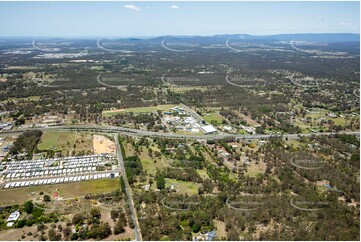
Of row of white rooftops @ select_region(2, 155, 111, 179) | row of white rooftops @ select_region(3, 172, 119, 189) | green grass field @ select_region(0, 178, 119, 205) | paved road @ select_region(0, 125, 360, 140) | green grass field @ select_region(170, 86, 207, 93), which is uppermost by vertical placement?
green grass field @ select_region(170, 86, 207, 93)

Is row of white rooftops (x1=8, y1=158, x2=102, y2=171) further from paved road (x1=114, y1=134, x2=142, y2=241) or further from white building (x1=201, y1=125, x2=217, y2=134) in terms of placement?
white building (x1=201, y1=125, x2=217, y2=134)

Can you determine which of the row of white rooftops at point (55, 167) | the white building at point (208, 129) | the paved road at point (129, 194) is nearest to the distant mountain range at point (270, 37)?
the white building at point (208, 129)

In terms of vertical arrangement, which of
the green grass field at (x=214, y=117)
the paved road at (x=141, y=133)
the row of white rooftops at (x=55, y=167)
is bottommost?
the row of white rooftops at (x=55, y=167)

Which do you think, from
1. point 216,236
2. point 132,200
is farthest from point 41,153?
point 216,236

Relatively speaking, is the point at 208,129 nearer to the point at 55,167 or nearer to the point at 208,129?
the point at 208,129

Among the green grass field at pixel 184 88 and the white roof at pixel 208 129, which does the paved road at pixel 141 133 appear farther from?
the green grass field at pixel 184 88

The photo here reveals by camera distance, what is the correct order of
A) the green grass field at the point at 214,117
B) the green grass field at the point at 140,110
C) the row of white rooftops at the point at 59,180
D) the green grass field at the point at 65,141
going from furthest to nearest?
the green grass field at the point at 140,110
the green grass field at the point at 214,117
the green grass field at the point at 65,141
the row of white rooftops at the point at 59,180

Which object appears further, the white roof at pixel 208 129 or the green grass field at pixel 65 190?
the white roof at pixel 208 129

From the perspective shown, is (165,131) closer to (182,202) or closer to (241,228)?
(182,202)

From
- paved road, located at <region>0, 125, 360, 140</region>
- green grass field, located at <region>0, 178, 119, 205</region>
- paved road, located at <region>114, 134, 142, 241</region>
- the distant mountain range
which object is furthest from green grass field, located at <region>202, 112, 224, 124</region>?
the distant mountain range

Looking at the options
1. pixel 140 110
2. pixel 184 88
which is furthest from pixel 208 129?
pixel 184 88

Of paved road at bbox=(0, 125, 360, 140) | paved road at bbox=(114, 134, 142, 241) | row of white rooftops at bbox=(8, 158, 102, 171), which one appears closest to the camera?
paved road at bbox=(114, 134, 142, 241)
